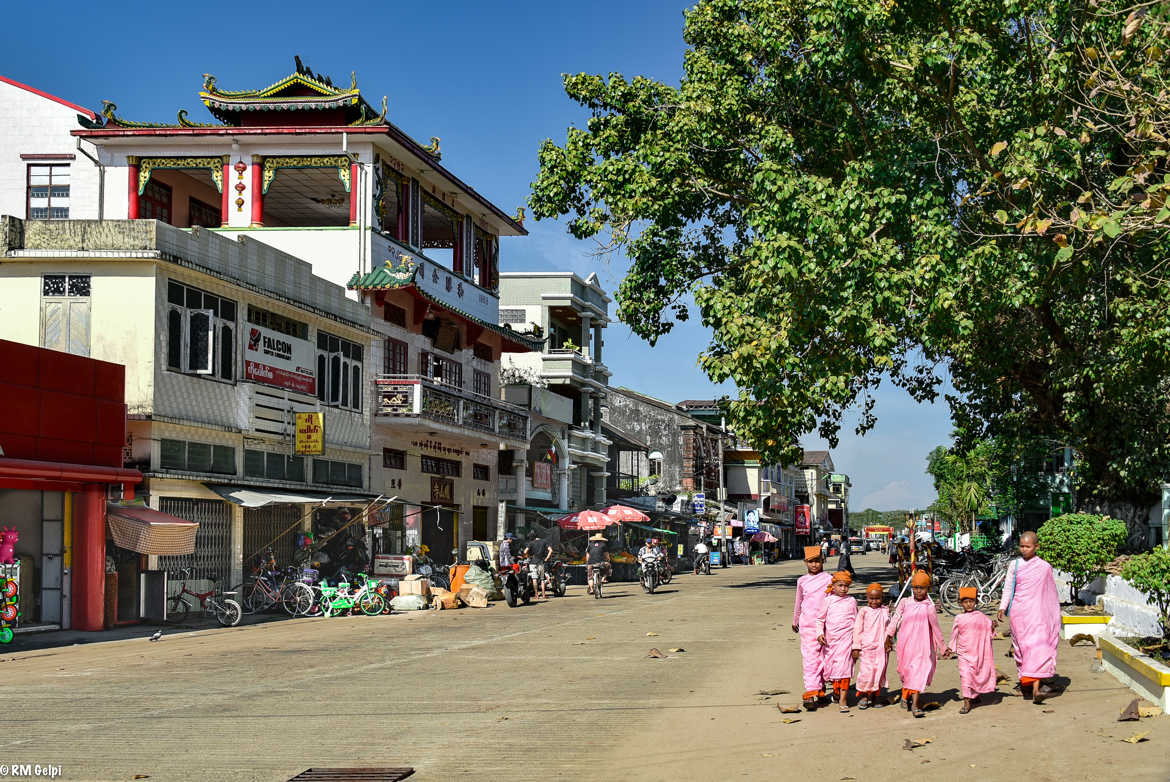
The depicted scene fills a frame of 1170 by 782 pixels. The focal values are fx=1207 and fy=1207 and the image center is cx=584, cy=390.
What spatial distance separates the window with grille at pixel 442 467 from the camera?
37062 millimetres

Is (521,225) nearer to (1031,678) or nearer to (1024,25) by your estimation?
(1024,25)

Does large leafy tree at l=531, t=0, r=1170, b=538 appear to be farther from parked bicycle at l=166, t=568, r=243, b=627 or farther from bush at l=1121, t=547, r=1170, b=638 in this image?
parked bicycle at l=166, t=568, r=243, b=627

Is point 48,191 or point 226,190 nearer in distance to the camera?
point 226,190

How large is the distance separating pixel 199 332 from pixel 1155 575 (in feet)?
63.1

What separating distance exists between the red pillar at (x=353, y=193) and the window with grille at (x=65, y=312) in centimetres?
1002

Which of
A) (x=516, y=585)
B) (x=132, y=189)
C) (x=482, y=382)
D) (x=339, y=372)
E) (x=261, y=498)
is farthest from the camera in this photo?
(x=482, y=382)

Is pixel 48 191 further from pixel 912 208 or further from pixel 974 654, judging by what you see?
pixel 974 654

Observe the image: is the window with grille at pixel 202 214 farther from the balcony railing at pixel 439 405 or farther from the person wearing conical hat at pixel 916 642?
the person wearing conical hat at pixel 916 642

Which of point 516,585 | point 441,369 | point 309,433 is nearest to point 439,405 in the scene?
point 441,369

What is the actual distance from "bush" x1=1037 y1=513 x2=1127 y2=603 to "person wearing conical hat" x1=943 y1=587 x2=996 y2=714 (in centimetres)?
826

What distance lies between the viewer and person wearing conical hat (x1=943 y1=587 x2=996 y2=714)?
437 inches

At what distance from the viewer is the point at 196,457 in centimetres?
2494

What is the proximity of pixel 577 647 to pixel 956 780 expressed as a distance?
1028 centimetres

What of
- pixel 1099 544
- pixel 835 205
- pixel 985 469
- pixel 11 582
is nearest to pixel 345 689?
pixel 11 582
